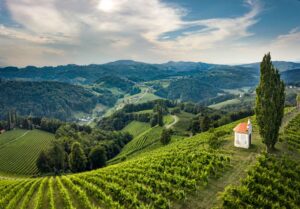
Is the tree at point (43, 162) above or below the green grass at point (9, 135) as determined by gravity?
above

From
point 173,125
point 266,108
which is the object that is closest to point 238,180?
point 266,108

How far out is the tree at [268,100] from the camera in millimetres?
37906

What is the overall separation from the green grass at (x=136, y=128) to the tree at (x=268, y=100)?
126 meters

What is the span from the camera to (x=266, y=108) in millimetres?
38000

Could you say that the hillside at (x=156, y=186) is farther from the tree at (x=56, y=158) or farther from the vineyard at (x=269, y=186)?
the tree at (x=56, y=158)

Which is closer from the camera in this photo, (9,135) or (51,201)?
(51,201)

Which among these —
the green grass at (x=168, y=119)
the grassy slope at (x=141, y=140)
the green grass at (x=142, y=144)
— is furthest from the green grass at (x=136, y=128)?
the green grass at (x=142, y=144)

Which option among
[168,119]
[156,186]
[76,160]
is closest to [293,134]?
[156,186]

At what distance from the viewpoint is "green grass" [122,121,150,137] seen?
166 metres

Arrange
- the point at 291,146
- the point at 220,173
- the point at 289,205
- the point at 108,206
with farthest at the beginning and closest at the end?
the point at 291,146, the point at 220,173, the point at 108,206, the point at 289,205

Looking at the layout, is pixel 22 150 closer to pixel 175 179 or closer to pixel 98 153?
pixel 98 153

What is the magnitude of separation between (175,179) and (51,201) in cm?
1641

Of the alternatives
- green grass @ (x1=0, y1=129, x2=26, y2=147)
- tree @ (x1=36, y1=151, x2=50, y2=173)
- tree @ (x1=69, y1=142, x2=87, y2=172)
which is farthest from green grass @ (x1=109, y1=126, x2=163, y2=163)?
green grass @ (x1=0, y1=129, x2=26, y2=147)

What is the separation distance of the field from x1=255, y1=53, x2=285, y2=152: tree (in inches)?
3516
